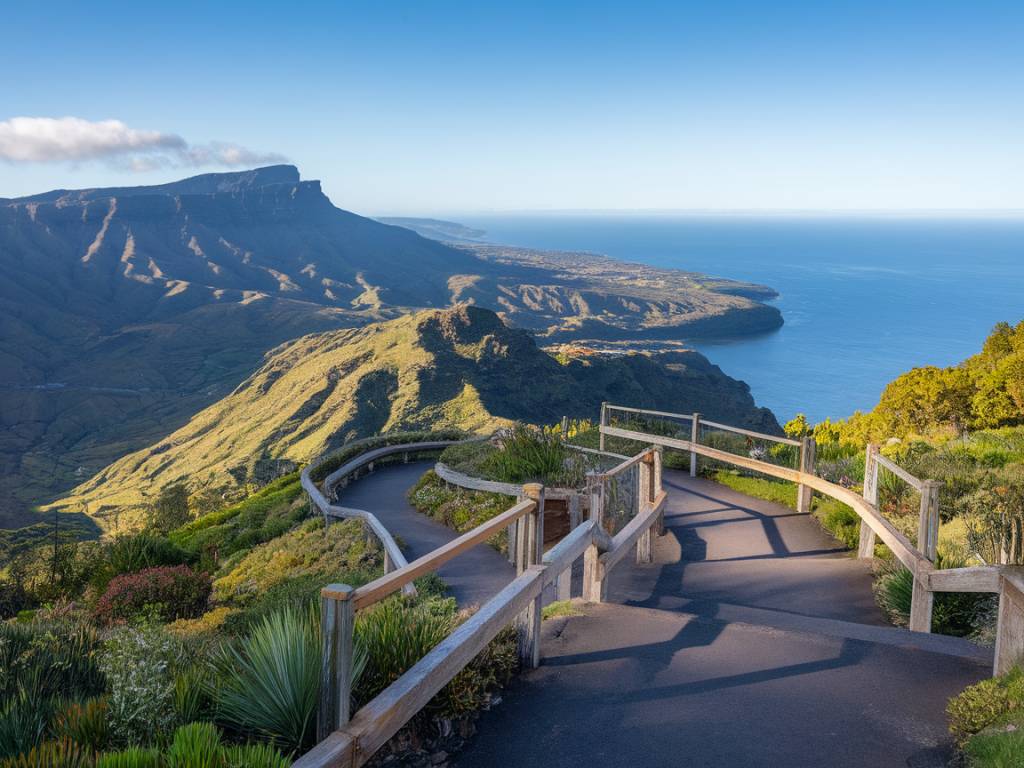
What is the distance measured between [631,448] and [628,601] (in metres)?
9.43

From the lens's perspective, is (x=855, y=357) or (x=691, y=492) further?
(x=855, y=357)

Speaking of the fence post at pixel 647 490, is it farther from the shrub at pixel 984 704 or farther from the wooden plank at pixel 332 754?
the wooden plank at pixel 332 754

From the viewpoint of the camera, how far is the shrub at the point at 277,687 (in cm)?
365

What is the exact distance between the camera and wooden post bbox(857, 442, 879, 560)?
871 centimetres

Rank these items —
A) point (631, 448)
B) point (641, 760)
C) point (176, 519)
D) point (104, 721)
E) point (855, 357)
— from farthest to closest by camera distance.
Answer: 1. point (855, 357)
2. point (176, 519)
3. point (631, 448)
4. point (641, 760)
5. point (104, 721)

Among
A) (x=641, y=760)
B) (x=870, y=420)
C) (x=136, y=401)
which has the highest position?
(x=641, y=760)

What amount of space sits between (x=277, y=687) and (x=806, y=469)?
30.7ft

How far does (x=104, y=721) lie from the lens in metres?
3.61

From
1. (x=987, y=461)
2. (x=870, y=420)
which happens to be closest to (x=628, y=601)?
(x=987, y=461)

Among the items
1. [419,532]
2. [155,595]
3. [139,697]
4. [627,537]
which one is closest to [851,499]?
[627,537]

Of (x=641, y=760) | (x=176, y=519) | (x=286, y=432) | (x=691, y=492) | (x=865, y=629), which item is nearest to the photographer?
(x=641, y=760)

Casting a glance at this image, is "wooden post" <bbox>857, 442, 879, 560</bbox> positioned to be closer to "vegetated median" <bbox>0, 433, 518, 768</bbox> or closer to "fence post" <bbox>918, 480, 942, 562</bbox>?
"fence post" <bbox>918, 480, 942, 562</bbox>

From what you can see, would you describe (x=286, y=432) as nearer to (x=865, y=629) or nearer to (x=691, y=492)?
(x=691, y=492)

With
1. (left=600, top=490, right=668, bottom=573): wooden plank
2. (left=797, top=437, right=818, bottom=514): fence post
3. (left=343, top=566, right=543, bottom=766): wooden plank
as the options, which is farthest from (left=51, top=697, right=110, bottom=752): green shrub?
(left=797, top=437, right=818, bottom=514): fence post
